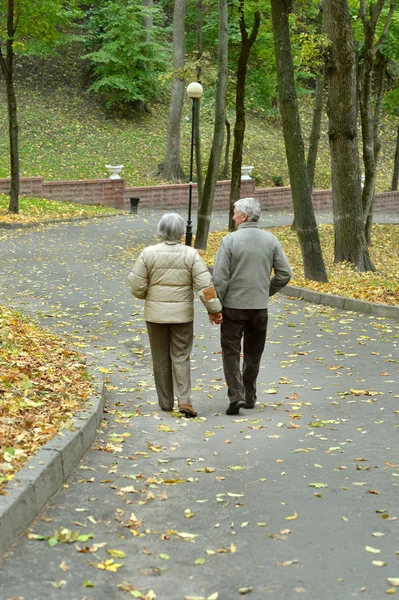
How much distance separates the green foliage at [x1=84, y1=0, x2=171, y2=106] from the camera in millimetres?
45094

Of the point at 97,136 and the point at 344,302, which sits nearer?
the point at 344,302

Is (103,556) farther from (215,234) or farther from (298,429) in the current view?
(215,234)

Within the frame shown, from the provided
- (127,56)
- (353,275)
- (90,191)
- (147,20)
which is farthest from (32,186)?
(353,275)

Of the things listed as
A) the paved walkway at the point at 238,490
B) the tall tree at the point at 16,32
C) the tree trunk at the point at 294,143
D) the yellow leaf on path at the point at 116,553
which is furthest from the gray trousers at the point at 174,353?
the tall tree at the point at 16,32

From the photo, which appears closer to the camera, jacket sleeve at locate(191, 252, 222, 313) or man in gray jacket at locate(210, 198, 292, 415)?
jacket sleeve at locate(191, 252, 222, 313)

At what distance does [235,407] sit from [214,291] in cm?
116

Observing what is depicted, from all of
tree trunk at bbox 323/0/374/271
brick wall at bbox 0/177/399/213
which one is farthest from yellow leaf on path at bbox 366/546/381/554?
brick wall at bbox 0/177/399/213

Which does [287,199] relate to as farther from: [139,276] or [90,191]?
[139,276]

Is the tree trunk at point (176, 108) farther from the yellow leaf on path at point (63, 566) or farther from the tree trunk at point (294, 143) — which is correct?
the yellow leaf on path at point (63, 566)

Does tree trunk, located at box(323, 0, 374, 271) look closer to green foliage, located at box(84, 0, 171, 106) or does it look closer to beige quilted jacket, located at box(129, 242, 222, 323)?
beige quilted jacket, located at box(129, 242, 222, 323)

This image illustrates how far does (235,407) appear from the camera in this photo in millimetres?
8688

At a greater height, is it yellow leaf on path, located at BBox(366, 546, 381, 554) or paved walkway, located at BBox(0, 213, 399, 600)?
yellow leaf on path, located at BBox(366, 546, 381, 554)

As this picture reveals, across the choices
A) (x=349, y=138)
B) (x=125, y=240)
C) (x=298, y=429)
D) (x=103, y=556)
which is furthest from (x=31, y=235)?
(x=103, y=556)

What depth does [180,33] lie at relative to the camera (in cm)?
3922
